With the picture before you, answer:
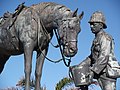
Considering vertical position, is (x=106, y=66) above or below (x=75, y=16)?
below

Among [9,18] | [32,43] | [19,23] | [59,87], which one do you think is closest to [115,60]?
[32,43]

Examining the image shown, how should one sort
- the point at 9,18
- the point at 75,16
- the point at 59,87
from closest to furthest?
the point at 75,16 → the point at 9,18 → the point at 59,87

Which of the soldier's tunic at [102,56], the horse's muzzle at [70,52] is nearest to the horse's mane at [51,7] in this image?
the horse's muzzle at [70,52]

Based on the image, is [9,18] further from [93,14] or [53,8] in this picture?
[93,14]

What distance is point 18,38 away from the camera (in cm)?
672

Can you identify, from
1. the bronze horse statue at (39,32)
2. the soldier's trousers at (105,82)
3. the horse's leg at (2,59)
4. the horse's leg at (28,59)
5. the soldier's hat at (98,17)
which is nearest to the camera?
the soldier's trousers at (105,82)

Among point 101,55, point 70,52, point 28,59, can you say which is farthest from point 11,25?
point 101,55

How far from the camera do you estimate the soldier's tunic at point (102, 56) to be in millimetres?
5312

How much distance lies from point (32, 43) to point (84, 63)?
1.27 metres

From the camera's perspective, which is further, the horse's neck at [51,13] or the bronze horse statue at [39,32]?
the horse's neck at [51,13]

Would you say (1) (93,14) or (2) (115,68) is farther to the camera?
(1) (93,14)

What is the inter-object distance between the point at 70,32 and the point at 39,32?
0.71 meters

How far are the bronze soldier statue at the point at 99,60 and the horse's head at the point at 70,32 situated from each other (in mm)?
466

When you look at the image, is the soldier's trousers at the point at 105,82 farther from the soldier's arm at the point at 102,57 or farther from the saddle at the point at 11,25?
the saddle at the point at 11,25
